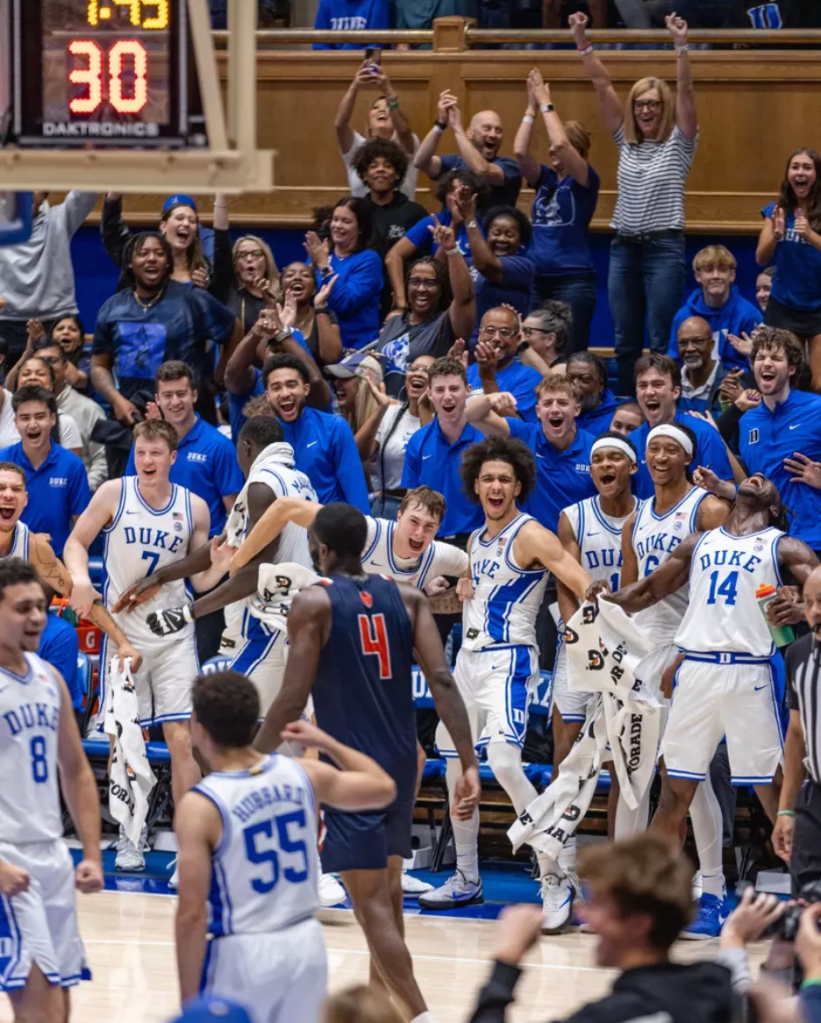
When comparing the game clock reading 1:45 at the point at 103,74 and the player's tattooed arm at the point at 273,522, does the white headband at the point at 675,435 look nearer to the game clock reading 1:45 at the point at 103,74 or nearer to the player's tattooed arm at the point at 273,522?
the player's tattooed arm at the point at 273,522

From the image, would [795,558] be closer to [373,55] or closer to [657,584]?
[657,584]

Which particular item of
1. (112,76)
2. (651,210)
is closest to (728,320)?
(651,210)

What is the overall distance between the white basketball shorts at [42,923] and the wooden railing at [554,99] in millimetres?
8385

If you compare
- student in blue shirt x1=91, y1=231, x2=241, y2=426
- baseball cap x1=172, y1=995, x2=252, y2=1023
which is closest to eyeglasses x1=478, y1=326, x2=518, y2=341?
student in blue shirt x1=91, y1=231, x2=241, y2=426

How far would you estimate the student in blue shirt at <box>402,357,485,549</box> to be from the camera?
30.5 feet

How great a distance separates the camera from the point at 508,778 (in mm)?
8391

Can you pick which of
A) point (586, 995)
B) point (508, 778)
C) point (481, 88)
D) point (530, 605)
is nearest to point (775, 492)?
point (530, 605)

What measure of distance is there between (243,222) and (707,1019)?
11011 millimetres

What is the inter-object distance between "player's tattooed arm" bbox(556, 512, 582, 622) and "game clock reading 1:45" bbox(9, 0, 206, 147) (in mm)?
3987

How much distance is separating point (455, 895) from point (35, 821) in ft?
12.0

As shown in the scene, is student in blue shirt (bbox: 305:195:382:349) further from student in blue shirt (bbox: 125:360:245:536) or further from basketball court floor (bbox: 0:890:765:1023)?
basketball court floor (bbox: 0:890:765:1023)

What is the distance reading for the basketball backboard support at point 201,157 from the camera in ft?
15.6

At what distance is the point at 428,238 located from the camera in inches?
455

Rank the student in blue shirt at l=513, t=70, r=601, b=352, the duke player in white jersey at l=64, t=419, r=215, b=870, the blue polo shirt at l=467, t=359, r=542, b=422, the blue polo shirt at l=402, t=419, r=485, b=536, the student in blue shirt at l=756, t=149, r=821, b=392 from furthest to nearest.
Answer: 1. the student in blue shirt at l=513, t=70, r=601, b=352
2. the student in blue shirt at l=756, t=149, r=821, b=392
3. the blue polo shirt at l=467, t=359, r=542, b=422
4. the blue polo shirt at l=402, t=419, r=485, b=536
5. the duke player in white jersey at l=64, t=419, r=215, b=870
